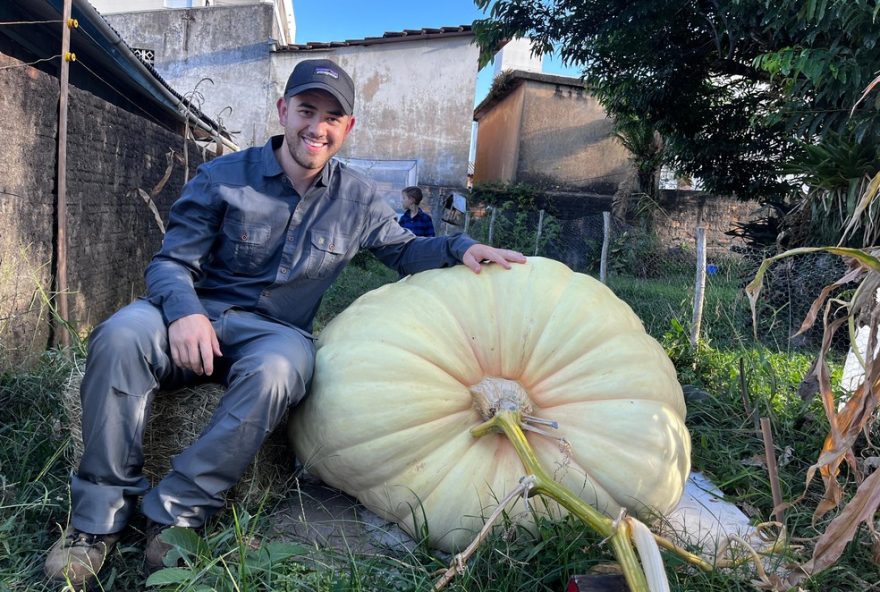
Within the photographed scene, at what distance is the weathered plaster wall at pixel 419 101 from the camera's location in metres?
14.2

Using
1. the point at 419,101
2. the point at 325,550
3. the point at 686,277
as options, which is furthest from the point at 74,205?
the point at 419,101

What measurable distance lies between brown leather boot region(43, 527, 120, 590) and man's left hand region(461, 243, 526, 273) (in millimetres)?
1359

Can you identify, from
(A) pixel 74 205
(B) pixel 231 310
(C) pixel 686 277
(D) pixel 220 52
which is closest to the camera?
(B) pixel 231 310

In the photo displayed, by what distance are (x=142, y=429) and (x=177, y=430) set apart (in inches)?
10.2

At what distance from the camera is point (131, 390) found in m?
1.77

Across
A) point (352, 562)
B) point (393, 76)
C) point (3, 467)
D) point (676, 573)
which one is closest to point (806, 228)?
point (676, 573)

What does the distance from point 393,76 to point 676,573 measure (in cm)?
1403

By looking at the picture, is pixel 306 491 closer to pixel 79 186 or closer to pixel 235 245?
pixel 235 245

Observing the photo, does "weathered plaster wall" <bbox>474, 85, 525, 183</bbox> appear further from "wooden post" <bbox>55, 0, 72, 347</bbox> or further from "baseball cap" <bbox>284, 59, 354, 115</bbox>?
"baseball cap" <bbox>284, 59, 354, 115</bbox>

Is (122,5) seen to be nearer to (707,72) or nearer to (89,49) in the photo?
(89,49)

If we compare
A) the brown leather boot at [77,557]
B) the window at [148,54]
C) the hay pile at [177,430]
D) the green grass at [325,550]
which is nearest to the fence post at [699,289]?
the green grass at [325,550]

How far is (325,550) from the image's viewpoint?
1.79 metres

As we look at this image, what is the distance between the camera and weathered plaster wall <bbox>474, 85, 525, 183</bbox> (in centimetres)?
1421

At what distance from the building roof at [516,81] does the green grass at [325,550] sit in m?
11.3
